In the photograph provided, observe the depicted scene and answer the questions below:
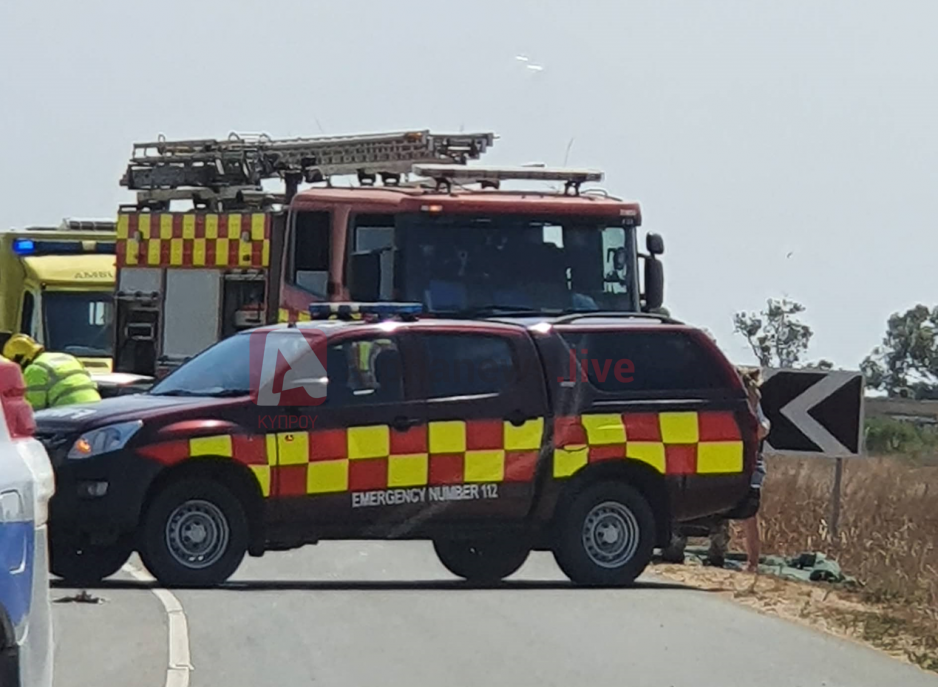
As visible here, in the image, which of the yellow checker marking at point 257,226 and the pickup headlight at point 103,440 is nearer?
the pickup headlight at point 103,440

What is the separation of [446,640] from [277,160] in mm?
10561

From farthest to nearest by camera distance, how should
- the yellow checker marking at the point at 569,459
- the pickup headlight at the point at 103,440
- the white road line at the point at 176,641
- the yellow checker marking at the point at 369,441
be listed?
the yellow checker marking at the point at 569,459 < the yellow checker marking at the point at 369,441 < the pickup headlight at the point at 103,440 < the white road line at the point at 176,641

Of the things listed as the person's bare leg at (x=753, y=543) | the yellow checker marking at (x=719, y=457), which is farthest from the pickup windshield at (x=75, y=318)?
the yellow checker marking at (x=719, y=457)

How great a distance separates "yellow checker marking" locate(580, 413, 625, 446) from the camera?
14367 millimetres

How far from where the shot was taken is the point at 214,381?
1406 centimetres

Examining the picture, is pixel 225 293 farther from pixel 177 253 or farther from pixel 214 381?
pixel 214 381

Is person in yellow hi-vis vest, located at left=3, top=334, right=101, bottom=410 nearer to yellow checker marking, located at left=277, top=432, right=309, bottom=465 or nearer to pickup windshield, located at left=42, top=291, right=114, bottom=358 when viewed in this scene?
yellow checker marking, located at left=277, top=432, right=309, bottom=465

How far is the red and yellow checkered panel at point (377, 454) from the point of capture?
13430 mm

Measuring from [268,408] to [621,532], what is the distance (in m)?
2.67

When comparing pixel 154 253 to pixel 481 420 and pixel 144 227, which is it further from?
pixel 481 420

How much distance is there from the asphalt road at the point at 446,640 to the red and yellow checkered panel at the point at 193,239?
5433 millimetres

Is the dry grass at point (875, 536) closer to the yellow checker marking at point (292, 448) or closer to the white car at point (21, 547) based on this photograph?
the yellow checker marking at point (292, 448)

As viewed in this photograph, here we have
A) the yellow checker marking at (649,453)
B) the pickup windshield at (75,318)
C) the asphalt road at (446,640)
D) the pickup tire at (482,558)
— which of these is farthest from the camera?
the pickup windshield at (75,318)

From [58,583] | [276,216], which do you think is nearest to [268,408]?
[58,583]
